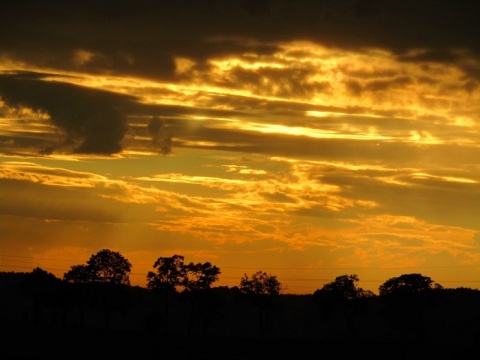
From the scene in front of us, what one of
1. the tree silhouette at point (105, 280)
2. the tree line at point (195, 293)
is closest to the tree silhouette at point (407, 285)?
the tree line at point (195, 293)

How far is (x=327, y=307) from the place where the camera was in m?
192

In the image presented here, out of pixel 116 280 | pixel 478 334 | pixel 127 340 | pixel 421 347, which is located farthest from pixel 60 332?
pixel 478 334

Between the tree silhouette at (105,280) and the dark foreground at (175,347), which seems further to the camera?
the tree silhouette at (105,280)

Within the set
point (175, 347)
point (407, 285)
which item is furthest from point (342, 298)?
point (175, 347)

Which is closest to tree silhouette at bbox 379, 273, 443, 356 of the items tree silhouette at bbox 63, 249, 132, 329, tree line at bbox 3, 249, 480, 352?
tree line at bbox 3, 249, 480, 352

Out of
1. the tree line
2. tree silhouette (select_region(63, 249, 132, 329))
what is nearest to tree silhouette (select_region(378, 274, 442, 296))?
the tree line

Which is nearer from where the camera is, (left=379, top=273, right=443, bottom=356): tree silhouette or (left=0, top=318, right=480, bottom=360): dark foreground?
(left=0, top=318, right=480, bottom=360): dark foreground

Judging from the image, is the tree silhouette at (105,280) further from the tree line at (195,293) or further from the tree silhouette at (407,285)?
the tree silhouette at (407,285)

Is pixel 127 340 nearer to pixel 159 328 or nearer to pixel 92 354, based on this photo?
pixel 92 354

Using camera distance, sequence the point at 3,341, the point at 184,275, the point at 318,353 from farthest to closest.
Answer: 1. the point at 184,275
2. the point at 318,353
3. the point at 3,341

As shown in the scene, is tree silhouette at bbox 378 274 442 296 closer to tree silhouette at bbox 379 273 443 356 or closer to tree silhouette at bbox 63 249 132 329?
tree silhouette at bbox 379 273 443 356

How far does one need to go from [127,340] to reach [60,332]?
544 inches

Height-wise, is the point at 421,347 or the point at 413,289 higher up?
the point at 413,289

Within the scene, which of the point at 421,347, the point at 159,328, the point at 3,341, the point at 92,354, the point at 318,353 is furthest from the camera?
the point at 159,328
